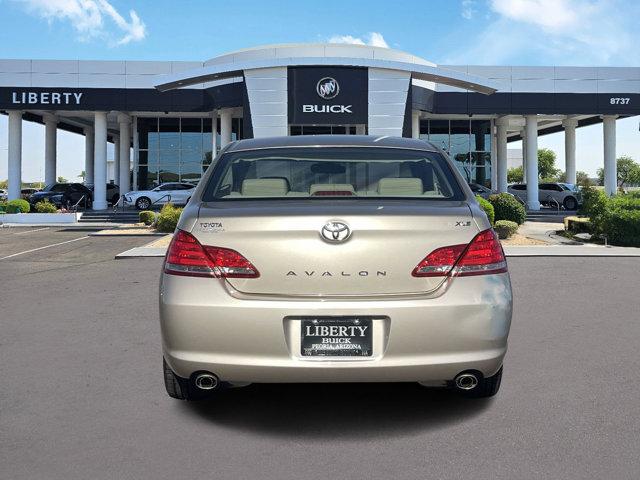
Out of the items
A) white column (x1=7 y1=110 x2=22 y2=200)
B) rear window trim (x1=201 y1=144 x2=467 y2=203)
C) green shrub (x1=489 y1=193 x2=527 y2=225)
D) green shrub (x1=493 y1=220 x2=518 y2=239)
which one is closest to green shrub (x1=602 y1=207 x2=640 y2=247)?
green shrub (x1=493 y1=220 x2=518 y2=239)

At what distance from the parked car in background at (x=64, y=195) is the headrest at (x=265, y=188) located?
3189cm

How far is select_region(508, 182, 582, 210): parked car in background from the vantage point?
120 feet

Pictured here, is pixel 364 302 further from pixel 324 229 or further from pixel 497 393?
pixel 497 393

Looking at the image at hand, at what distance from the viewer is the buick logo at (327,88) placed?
26375mm

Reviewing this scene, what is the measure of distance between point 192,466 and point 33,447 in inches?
37.3

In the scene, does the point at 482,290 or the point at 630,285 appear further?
the point at 630,285

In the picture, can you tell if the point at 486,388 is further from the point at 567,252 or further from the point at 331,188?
the point at 567,252

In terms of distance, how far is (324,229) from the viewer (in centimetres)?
349

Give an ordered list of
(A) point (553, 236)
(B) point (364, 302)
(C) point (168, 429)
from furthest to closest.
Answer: (A) point (553, 236)
(C) point (168, 429)
(B) point (364, 302)

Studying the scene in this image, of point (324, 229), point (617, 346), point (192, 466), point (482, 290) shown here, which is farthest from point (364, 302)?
point (617, 346)

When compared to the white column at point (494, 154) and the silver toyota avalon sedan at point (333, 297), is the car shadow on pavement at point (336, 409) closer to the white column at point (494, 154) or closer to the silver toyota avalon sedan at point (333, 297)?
the silver toyota avalon sedan at point (333, 297)

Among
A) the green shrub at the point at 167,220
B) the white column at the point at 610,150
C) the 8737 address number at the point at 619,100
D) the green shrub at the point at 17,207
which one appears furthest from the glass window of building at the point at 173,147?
the white column at the point at 610,150

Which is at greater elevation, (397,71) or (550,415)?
(397,71)

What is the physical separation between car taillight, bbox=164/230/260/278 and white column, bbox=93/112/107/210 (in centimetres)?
3179
